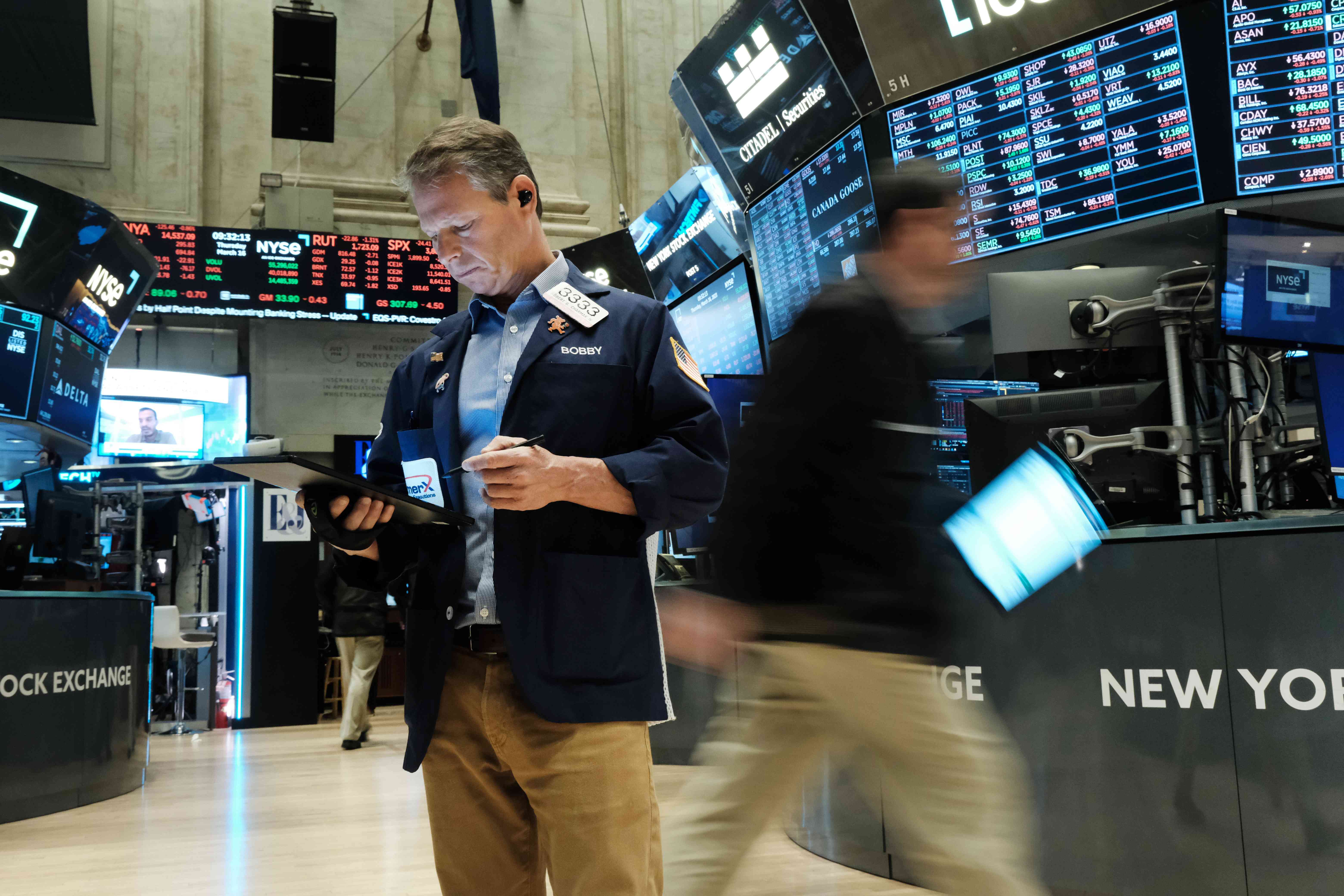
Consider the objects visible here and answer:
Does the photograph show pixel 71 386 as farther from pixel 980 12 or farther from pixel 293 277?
pixel 980 12

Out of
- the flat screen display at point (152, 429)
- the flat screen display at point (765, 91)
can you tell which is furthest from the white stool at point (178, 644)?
the flat screen display at point (765, 91)

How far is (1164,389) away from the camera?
4.30m

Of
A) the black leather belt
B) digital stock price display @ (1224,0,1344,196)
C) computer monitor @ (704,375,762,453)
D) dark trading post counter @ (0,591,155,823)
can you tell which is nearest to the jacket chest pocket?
the black leather belt

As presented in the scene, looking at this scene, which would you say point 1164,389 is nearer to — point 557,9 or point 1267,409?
point 1267,409

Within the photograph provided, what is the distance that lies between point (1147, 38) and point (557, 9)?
11.6 meters

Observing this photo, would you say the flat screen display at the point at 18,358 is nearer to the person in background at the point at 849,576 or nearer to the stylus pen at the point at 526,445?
the person in background at the point at 849,576

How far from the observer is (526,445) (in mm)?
1316

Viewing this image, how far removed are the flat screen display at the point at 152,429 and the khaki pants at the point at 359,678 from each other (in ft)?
14.5

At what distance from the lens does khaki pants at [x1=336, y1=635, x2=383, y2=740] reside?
817 cm

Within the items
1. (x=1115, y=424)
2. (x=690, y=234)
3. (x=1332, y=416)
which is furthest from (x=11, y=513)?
(x=1332, y=416)

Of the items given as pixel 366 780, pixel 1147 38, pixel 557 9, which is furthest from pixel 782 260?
pixel 557 9

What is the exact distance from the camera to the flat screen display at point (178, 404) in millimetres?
12078

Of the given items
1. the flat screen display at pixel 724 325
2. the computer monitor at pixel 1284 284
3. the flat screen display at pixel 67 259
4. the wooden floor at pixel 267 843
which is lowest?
the wooden floor at pixel 267 843

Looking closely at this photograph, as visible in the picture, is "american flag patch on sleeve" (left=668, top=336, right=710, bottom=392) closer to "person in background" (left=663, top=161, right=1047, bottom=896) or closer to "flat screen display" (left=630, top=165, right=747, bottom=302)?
"person in background" (left=663, top=161, right=1047, bottom=896)
